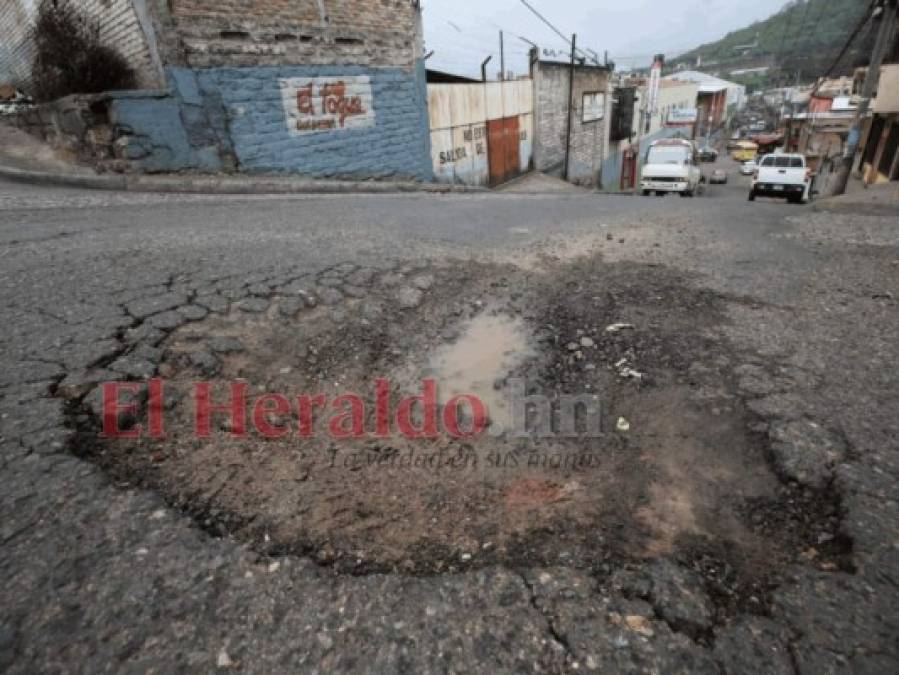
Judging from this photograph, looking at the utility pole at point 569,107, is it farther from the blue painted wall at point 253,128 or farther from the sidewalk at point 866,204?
the sidewalk at point 866,204

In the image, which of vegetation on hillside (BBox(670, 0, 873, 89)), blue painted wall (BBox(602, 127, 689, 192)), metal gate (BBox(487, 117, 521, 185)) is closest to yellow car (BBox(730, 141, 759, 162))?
vegetation on hillside (BBox(670, 0, 873, 89))

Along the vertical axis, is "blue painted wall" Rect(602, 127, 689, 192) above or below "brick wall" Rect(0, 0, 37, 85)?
below

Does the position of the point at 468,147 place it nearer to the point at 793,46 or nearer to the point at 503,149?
the point at 503,149

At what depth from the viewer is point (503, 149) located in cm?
1546

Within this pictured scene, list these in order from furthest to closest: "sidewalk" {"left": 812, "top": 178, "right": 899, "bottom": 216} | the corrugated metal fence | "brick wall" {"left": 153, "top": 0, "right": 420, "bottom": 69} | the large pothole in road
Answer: the corrugated metal fence
"brick wall" {"left": 153, "top": 0, "right": 420, "bottom": 69}
"sidewalk" {"left": 812, "top": 178, "right": 899, "bottom": 216}
the large pothole in road

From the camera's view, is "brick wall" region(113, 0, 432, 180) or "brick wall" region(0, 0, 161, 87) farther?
"brick wall" region(113, 0, 432, 180)

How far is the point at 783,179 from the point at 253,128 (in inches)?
588

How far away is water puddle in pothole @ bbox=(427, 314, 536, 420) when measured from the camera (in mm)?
2854

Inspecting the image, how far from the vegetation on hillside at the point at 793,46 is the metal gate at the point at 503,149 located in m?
17.9

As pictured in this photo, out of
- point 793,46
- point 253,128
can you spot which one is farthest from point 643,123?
point 793,46

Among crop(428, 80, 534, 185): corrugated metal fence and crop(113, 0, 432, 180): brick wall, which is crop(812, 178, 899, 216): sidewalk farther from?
crop(113, 0, 432, 180): brick wall

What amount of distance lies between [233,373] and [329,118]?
8.45 m

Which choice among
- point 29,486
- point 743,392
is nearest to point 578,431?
point 743,392

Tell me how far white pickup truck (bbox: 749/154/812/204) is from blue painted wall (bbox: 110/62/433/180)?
11.2m
